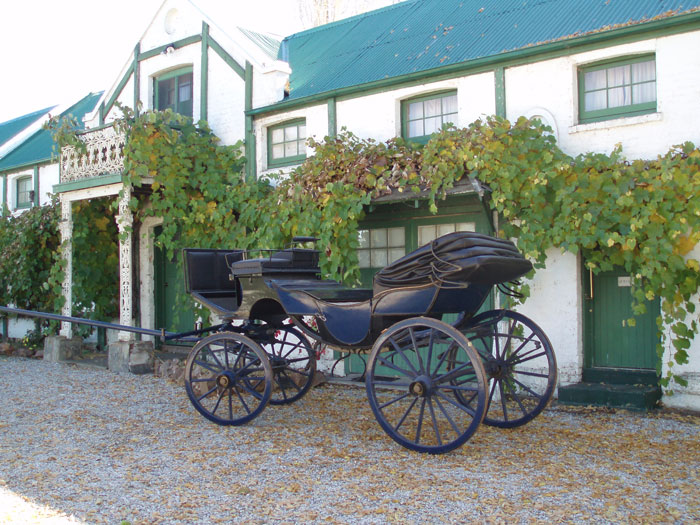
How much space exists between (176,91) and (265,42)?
1695 millimetres

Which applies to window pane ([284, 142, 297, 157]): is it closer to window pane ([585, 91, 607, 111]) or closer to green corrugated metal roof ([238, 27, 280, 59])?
green corrugated metal roof ([238, 27, 280, 59])

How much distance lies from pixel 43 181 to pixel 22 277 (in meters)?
2.36

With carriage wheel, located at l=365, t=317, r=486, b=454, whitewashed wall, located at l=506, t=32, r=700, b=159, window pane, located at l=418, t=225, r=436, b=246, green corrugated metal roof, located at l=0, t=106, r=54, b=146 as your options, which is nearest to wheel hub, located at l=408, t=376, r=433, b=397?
carriage wheel, located at l=365, t=317, r=486, b=454

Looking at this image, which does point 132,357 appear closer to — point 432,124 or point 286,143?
point 286,143

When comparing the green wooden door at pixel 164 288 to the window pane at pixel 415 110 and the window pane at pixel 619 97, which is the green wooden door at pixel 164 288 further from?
the window pane at pixel 619 97

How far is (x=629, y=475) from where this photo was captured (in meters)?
4.52

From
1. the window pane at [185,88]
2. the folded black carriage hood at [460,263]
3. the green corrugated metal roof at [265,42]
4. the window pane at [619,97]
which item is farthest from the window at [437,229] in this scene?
the window pane at [185,88]

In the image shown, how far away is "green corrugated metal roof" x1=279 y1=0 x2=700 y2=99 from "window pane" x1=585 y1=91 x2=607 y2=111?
0.66 m

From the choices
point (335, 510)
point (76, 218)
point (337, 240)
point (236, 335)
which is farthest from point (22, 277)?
point (335, 510)

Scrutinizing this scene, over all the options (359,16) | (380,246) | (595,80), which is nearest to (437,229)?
(380,246)

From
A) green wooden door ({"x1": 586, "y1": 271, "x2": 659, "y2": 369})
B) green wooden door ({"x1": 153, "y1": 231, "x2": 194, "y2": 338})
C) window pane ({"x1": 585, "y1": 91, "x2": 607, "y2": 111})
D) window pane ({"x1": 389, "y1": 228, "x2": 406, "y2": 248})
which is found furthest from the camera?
green wooden door ({"x1": 153, "y1": 231, "x2": 194, "y2": 338})

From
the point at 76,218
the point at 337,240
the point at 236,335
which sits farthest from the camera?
the point at 76,218

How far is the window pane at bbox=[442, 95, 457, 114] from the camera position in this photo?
27.3ft

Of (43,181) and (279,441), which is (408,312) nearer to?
(279,441)
